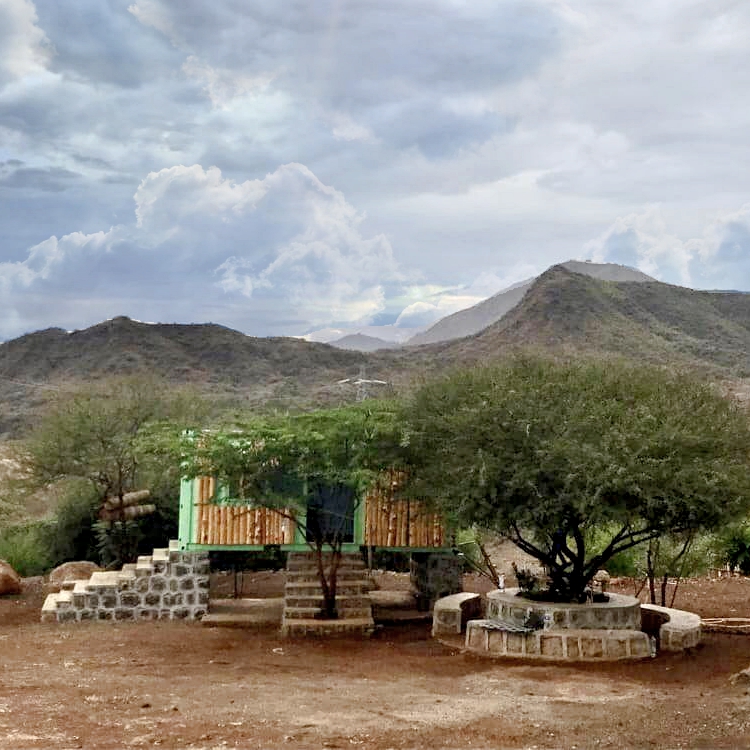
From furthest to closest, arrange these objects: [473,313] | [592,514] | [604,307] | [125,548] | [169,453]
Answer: [473,313] < [604,307] < [125,548] < [169,453] < [592,514]

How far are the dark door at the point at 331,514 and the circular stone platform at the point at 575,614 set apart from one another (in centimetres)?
348

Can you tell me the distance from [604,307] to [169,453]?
53.7 meters

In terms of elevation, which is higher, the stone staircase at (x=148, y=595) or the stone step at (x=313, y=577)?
the stone step at (x=313, y=577)

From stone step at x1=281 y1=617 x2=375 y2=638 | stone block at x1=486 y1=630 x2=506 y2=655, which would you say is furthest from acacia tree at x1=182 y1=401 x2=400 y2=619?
stone block at x1=486 y1=630 x2=506 y2=655

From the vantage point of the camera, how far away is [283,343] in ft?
226

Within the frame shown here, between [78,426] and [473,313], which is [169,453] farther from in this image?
[473,313]

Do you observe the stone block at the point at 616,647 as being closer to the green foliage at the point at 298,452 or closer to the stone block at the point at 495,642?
the stone block at the point at 495,642

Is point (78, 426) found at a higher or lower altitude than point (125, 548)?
higher

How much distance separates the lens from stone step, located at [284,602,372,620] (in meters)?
16.0

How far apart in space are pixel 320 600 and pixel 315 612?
0.36m

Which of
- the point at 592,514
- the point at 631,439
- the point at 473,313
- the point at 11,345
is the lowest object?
the point at 592,514

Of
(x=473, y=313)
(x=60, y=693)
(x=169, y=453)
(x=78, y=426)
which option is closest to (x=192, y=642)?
(x=169, y=453)

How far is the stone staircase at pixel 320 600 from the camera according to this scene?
51.0ft

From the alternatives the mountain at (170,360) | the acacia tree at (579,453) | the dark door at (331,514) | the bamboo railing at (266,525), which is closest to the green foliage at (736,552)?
the acacia tree at (579,453)
